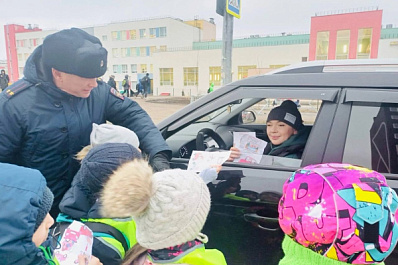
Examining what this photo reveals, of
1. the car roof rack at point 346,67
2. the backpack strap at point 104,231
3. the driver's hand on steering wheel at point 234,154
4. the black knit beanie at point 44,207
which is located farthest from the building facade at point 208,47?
the black knit beanie at point 44,207

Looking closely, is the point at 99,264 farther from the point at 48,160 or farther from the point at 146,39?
the point at 146,39

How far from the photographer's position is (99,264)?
1285 mm

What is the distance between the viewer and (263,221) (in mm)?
1777

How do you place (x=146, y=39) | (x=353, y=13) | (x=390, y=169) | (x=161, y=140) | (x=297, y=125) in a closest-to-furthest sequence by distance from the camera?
(x=390, y=169) < (x=161, y=140) < (x=297, y=125) < (x=353, y=13) < (x=146, y=39)

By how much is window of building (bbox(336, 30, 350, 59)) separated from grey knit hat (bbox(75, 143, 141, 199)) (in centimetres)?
3628

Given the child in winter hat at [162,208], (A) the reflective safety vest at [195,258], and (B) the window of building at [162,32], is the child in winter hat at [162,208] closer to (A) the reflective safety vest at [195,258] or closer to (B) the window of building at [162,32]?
(A) the reflective safety vest at [195,258]

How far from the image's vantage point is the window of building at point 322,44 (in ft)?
110

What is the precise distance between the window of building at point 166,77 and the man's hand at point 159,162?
1621 inches

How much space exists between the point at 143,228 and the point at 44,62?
1.14 metres

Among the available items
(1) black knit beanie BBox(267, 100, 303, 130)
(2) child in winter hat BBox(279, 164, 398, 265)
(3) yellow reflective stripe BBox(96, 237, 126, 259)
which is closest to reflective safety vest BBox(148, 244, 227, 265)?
(3) yellow reflective stripe BBox(96, 237, 126, 259)

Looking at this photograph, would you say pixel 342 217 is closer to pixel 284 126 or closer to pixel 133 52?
pixel 284 126

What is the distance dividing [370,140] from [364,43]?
36.1 m

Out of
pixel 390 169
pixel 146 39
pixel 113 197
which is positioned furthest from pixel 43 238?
pixel 146 39

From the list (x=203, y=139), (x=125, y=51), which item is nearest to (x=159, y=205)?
(x=203, y=139)
